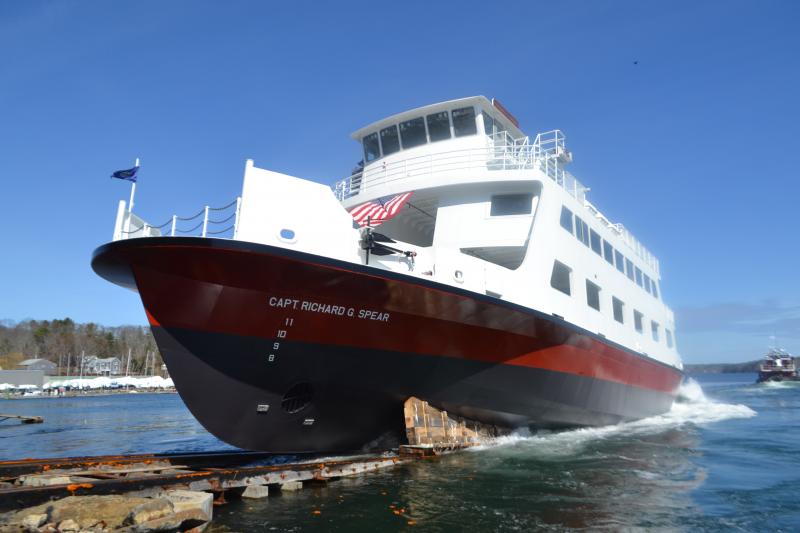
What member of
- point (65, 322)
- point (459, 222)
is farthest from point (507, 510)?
point (65, 322)

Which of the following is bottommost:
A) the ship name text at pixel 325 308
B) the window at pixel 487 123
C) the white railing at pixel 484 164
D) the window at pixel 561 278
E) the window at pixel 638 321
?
the ship name text at pixel 325 308

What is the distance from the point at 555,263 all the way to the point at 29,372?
245ft

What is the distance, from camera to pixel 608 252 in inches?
685

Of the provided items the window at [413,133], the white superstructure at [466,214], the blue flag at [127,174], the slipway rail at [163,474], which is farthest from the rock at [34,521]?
the window at [413,133]

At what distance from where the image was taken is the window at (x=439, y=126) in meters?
14.2

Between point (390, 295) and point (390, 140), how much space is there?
7.29 meters

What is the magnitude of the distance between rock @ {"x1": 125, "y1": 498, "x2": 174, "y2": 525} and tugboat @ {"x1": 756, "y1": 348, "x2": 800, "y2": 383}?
8638 cm

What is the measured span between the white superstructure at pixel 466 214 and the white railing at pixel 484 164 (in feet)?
0.13

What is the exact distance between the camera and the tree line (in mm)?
93000

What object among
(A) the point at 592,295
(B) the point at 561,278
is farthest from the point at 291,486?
(A) the point at 592,295

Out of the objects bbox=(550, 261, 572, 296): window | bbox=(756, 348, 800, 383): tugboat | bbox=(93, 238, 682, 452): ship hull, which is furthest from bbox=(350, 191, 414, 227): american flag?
bbox=(756, 348, 800, 383): tugboat

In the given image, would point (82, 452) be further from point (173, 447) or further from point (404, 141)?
point (404, 141)

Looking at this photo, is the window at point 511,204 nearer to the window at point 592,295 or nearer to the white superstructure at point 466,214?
the white superstructure at point 466,214

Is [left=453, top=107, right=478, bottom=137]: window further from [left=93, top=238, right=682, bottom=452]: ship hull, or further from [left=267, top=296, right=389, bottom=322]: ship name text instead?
[left=267, top=296, right=389, bottom=322]: ship name text
